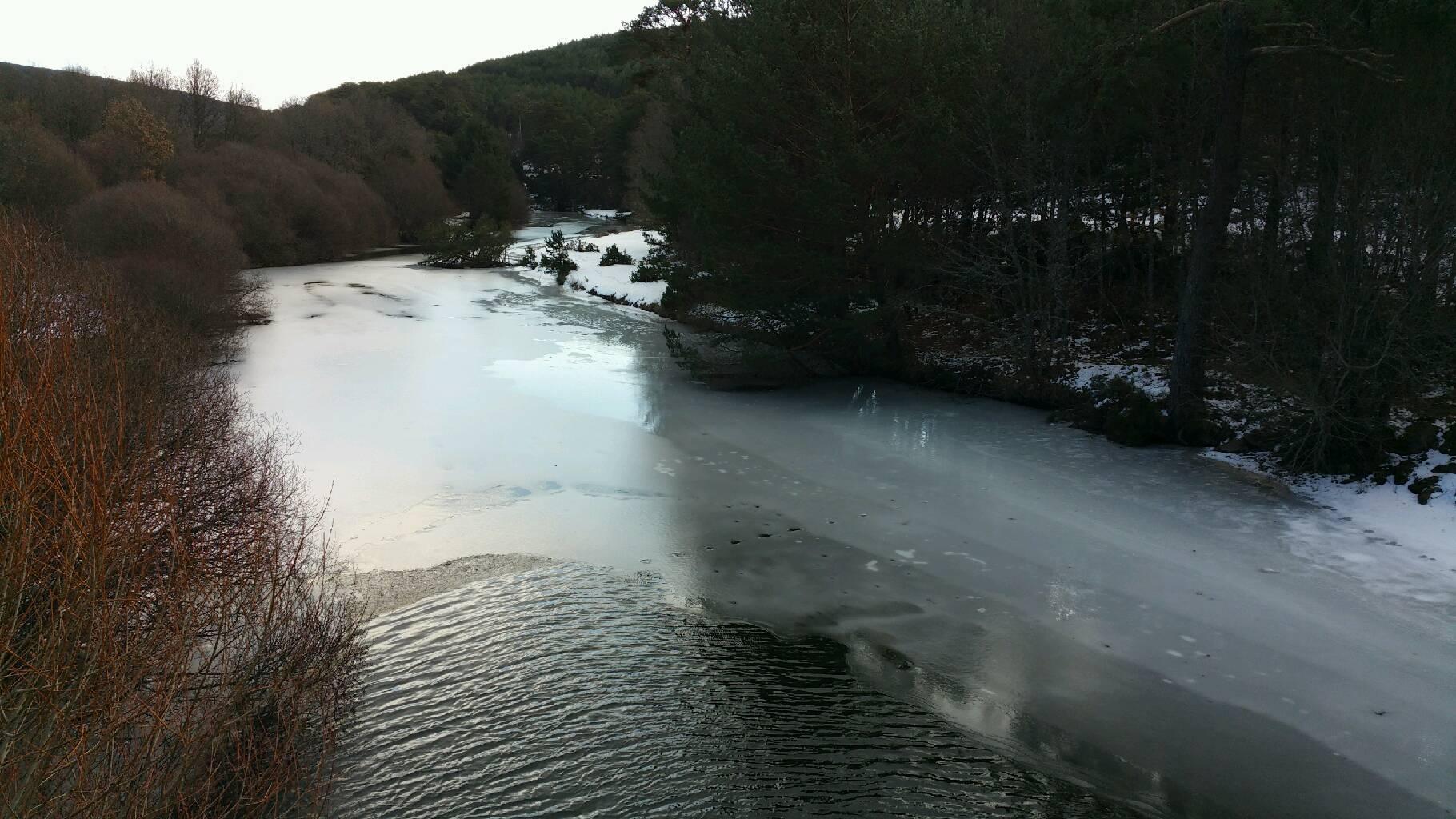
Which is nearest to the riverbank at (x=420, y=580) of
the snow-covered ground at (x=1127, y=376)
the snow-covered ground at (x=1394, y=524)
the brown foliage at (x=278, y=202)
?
the snow-covered ground at (x=1394, y=524)

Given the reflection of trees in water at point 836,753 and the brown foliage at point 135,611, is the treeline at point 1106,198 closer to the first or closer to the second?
the reflection of trees in water at point 836,753

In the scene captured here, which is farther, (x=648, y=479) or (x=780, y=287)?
(x=780, y=287)

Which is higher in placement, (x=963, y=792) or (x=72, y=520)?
(x=72, y=520)

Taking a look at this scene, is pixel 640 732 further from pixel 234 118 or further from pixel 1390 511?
pixel 234 118

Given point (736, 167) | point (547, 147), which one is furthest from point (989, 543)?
point (547, 147)

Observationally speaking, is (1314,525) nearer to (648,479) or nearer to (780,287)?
(648,479)

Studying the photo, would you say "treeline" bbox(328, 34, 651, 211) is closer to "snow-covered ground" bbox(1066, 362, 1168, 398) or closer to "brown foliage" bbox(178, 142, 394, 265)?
"brown foliage" bbox(178, 142, 394, 265)

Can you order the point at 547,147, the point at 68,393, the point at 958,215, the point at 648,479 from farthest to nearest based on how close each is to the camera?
the point at 547,147, the point at 958,215, the point at 648,479, the point at 68,393

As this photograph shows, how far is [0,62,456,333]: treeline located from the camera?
22.1 metres

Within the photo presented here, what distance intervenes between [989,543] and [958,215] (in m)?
9.64

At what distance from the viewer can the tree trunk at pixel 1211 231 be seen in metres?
13.3

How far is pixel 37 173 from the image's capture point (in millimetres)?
28297

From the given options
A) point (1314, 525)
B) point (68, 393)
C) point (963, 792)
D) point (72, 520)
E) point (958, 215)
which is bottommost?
point (963, 792)

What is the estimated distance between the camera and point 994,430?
1583 cm
